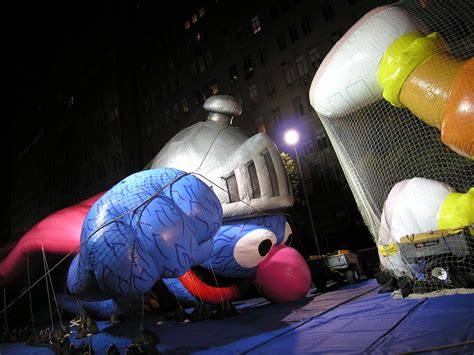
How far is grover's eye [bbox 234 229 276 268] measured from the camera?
20.1 ft

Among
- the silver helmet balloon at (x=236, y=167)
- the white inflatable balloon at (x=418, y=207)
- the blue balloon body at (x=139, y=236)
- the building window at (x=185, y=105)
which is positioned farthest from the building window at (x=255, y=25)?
the blue balloon body at (x=139, y=236)

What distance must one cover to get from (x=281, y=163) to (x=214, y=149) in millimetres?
1458

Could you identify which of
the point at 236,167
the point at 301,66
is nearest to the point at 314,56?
the point at 301,66

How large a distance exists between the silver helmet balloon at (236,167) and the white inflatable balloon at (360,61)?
2115 millimetres

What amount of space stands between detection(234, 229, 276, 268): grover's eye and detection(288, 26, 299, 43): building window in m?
19.8

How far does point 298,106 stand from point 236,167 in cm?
1679

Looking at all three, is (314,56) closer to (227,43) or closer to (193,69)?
(227,43)

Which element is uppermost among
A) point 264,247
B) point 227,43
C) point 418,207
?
point 227,43

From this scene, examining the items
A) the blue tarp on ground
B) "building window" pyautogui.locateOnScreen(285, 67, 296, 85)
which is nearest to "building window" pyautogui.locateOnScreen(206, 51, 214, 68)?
"building window" pyautogui.locateOnScreen(285, 67, 296, 85)

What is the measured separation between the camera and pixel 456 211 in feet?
15.9

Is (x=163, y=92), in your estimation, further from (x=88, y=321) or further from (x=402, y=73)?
(x=402, y=73)

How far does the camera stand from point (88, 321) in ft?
19.8

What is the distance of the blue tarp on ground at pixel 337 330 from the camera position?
2.88m

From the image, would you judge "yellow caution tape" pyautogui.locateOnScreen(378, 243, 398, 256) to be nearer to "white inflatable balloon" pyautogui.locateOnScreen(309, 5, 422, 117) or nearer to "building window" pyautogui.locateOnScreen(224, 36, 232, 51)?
"white inflatable balloon" pyautogui.locateOnScreen(309, 5, 422, 117)
